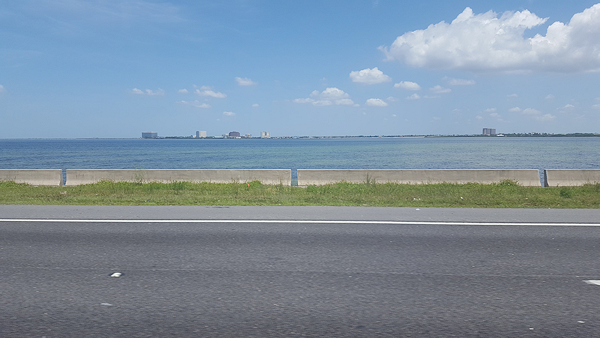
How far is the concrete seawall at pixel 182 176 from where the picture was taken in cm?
1933

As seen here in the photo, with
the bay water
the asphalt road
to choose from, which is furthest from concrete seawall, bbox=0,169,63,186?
the bay water

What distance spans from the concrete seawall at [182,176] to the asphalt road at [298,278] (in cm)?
1070

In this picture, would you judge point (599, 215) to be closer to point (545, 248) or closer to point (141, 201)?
point (545, 248)

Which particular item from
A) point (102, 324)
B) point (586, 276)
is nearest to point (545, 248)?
point (586, 276)

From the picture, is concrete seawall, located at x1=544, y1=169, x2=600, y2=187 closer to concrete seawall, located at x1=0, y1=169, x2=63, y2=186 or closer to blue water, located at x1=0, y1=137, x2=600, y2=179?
concrete seawall, located at x1=0, y1=169, x2=63, y2=186

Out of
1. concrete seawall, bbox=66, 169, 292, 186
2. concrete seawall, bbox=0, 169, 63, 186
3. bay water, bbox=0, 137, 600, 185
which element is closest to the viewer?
concrete seawall, bbox=66, 169, 292, 186

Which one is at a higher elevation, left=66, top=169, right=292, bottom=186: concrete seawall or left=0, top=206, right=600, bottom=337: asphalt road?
left=66, top=169, right=292, bottom=186: concrete seawall

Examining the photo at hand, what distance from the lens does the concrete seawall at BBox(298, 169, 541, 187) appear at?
18.9m

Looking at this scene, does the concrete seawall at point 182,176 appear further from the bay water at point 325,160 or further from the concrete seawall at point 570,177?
the bay water at point 325,160

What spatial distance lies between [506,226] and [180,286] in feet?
19.8

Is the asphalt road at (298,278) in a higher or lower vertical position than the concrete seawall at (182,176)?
lower

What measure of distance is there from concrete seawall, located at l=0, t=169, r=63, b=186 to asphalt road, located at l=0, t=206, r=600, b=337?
1219cm

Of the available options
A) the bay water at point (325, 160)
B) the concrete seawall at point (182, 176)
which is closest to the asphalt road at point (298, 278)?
the concrete seawall at point (182, 176)

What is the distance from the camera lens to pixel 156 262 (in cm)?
572
